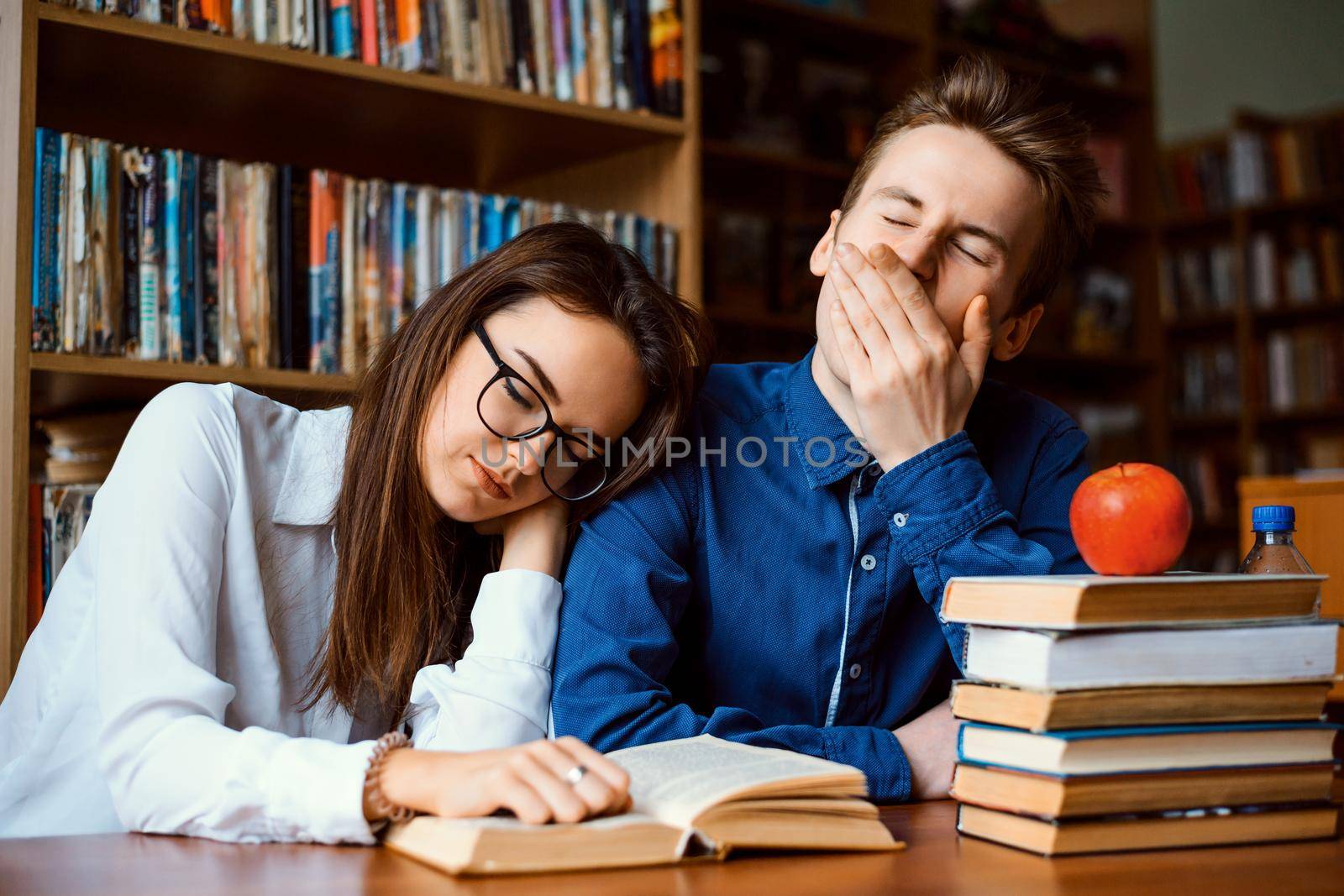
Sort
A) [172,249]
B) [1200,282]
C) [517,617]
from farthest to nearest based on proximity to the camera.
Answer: [1200,282] → [172,249] → [517,617]

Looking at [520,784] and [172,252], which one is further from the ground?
[172,252]

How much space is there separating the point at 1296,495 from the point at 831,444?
0.82 meters

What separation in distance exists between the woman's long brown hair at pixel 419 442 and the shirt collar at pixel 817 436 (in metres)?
0.12

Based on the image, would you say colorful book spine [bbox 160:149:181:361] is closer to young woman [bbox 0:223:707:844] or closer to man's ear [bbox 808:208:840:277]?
young woman [bbox 0:223:707:844]

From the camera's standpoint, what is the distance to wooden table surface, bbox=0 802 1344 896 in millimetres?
720

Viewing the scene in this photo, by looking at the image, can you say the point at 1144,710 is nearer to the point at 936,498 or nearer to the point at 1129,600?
the point at 1129,600

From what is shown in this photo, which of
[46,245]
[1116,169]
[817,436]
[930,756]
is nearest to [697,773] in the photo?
[930,756]

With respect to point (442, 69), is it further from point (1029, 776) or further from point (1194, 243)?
point (1194, 243)

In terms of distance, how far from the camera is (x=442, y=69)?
1.84m

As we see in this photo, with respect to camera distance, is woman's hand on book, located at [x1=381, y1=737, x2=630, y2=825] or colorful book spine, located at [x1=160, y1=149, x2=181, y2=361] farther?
colorful book spine, located at [x1=160, y1=149, x2=181, y2=361]

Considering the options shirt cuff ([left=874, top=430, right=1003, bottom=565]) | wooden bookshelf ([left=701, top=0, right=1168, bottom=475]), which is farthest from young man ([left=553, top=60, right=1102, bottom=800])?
wooden bookshelf ([left=701, top=0, right=1168, bottom=475])

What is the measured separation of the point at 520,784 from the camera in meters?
0.78

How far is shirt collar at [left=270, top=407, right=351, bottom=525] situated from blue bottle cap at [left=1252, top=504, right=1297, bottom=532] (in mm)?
907

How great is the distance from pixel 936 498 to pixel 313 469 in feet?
2.15
